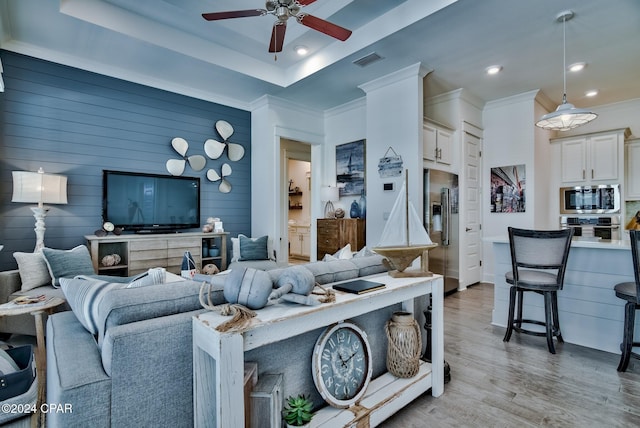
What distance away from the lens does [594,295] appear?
277cm

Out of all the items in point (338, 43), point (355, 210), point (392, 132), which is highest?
point (338, 43)

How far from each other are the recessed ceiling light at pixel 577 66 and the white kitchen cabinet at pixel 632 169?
1853mm

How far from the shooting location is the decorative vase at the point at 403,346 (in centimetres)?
188

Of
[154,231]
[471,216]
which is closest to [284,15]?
[154,231]

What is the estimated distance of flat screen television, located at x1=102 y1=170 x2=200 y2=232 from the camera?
4.14m

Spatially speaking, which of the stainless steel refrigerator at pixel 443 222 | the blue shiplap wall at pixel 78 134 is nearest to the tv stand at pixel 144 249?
the blue shiplap wall at pixel 78 134

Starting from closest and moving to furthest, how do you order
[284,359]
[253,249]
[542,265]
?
[284,359] → [542,265] → [253,249]

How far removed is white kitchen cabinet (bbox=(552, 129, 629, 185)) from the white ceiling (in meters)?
0.73

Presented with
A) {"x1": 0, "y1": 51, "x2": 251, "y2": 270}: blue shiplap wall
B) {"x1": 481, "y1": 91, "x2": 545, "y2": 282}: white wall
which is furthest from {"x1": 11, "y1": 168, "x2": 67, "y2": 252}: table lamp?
{"x1": 481, "y1": 91, "x2": 545, "y2": 282}: white wall

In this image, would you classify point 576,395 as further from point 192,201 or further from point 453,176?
point 192,201

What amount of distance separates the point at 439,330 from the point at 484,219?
160 inches

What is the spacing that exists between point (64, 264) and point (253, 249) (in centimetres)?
224

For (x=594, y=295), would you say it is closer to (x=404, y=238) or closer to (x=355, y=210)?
(x=404, y=238)

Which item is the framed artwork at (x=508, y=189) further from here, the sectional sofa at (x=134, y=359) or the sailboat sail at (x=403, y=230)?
the sectional sofa at (x=134, y=359)
